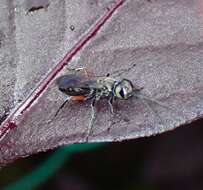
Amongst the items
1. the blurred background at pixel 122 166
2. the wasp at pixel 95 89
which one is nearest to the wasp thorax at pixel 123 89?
the wasp at pixel 95 89

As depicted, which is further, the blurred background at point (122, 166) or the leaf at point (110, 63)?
the blurred background at point (122, 166)

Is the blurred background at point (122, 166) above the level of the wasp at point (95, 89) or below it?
below

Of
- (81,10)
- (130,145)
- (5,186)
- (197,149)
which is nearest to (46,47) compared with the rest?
(81,10)

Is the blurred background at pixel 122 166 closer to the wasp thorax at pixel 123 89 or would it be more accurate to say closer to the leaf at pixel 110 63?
the wasp thorax at pixel 123 89

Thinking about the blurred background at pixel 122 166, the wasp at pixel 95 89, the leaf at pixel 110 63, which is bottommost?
the blurred background at pixel 122 166

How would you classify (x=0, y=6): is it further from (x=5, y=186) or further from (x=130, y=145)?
(x=130, y=145)
